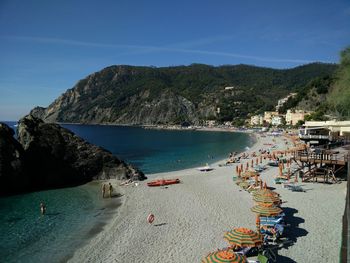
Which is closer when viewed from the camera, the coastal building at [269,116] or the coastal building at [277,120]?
the coastal building at [277,120]

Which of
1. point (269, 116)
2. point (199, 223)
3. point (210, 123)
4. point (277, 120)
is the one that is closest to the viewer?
point (199, 223)

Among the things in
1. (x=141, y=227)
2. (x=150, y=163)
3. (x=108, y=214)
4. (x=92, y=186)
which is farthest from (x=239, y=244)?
(x=150, y=163)

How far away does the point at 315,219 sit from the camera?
1725cm

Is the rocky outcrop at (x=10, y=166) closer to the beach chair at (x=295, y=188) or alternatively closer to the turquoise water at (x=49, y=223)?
the turquoise water at (x=49, y=223)

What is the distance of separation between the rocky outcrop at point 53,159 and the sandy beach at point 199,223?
279 inches

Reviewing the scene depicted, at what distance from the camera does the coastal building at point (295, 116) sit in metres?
102

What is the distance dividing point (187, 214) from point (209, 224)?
2403 mm

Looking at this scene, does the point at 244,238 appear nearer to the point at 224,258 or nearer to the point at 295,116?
the point at 224,258

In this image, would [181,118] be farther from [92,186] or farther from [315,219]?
[315,219]

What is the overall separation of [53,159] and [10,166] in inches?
174

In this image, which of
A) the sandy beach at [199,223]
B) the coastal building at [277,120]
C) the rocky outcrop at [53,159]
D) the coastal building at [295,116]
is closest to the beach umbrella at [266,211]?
the sandy beach at [199,223]

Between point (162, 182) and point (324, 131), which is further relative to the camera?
point (324, 131)

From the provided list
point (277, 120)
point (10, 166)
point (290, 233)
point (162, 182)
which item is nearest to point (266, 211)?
point (290, 233)

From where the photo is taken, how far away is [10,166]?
28797 millimetres
